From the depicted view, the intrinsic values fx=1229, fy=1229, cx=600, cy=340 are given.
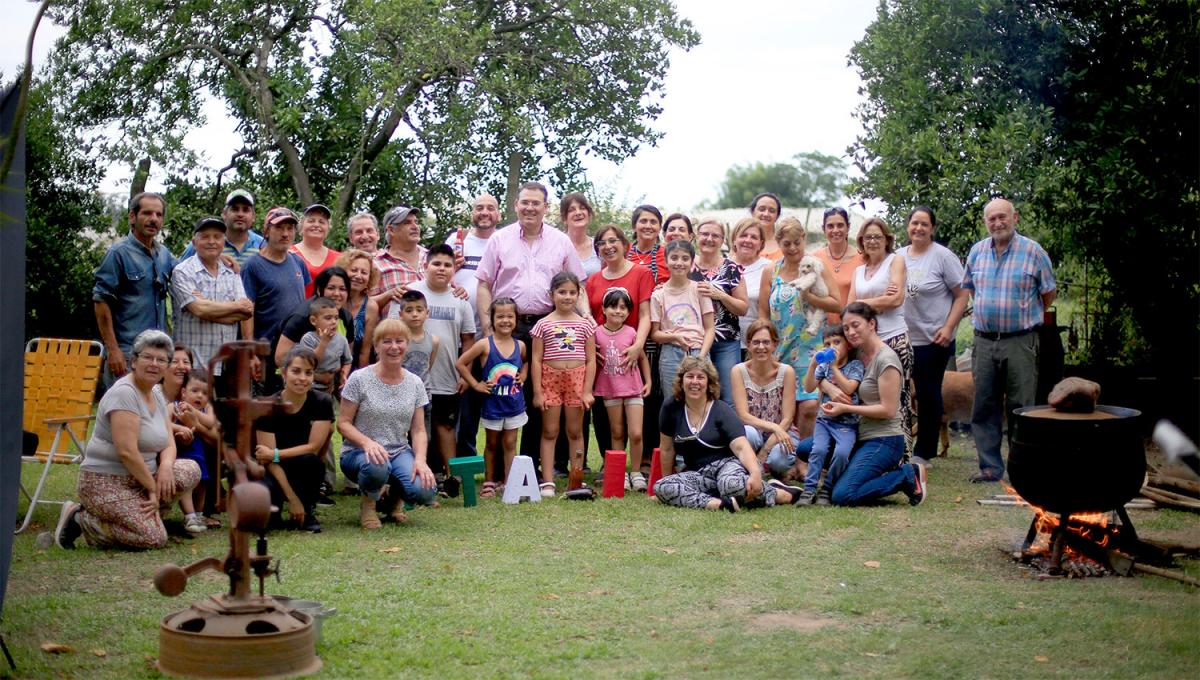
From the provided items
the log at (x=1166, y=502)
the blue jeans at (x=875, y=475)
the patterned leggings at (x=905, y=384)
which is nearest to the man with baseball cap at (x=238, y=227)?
the blue jeans at (x=875, y=475)

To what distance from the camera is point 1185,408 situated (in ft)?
34.3

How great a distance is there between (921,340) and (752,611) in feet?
14.0

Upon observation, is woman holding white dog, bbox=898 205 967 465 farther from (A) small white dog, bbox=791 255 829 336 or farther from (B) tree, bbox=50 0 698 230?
(B) tree, bbox=50 0 698 230

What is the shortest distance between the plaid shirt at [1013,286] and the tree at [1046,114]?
4.50 ft

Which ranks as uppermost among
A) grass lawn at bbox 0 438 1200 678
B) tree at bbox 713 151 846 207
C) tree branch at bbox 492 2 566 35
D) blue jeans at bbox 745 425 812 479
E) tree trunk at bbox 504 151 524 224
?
tree at bbox 713 151 846 207

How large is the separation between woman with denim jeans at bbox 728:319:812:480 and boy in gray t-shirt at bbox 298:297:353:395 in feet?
8.61

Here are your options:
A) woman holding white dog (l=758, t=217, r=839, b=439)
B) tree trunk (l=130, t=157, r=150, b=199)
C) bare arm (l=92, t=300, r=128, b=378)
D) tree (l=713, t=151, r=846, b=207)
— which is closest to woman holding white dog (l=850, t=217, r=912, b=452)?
woman holding white dog (l=758, t=217, r=839, b=439)

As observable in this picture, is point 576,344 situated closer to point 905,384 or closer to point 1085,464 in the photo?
point 905,384

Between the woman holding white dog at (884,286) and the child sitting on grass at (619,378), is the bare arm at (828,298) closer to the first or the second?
the woman holding white dog at (884,286)

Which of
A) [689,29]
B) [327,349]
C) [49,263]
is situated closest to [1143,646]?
[327,349]

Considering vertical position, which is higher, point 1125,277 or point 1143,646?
point 1125,277

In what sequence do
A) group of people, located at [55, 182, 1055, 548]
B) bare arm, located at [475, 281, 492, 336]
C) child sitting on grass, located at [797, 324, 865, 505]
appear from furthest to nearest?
1. bare arm, located at [475, 281, 492, 336]
2. child sitting on grass, located at [797, 324, 865, 505]
3. group of people, located at [55, 182, 1055, 548]

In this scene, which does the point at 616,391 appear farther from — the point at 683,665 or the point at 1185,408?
the point at 1185,408

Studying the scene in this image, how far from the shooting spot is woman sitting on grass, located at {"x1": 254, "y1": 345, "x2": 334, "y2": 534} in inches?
277
